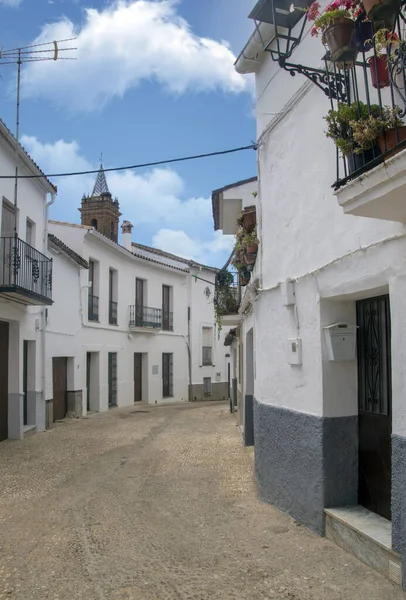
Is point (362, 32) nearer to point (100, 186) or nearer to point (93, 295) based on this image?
point (93, 295)

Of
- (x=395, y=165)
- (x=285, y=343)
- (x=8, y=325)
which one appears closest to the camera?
(x=395, y=165)

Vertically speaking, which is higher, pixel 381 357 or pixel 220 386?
pixel 381 357

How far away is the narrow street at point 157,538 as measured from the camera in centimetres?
373

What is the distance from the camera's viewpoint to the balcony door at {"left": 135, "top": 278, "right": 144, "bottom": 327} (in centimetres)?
2092

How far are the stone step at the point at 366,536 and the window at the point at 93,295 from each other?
13.9 metres

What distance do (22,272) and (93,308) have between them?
7.58 m

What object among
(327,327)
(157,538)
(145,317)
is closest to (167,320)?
(145,317)

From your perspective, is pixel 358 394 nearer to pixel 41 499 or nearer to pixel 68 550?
pixel 68 550

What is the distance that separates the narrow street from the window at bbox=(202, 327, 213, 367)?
17142 mm

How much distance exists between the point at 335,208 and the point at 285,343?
165cm

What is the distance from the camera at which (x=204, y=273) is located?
26.4m

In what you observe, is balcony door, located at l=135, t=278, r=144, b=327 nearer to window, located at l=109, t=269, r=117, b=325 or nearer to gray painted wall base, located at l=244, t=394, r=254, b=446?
window, located at l=109, t=269, r=117, b=325

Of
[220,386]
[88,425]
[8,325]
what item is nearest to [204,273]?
[220,386]

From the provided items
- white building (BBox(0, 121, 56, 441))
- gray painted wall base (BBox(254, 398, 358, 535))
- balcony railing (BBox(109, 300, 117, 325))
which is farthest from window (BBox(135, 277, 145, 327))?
gray painted wall base (BBox(254, 398, 358, 535))
